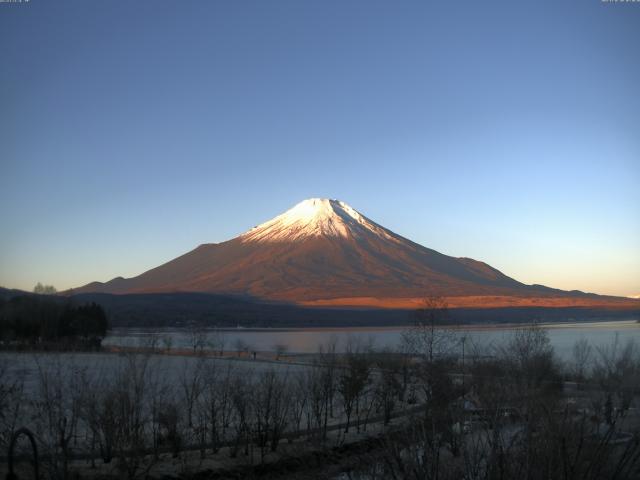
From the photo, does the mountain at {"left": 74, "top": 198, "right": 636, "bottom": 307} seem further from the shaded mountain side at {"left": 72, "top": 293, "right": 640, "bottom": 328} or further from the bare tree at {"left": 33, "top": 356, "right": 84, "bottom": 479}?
the bare tree at {"left": 33, "top": 356, "right": 84, "bottom": 479}

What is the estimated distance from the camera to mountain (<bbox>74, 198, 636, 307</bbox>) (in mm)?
121562

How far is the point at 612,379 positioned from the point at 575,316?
95.1 meters

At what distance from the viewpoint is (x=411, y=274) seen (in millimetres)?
134875

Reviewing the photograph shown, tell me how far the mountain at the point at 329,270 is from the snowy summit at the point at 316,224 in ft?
0.81


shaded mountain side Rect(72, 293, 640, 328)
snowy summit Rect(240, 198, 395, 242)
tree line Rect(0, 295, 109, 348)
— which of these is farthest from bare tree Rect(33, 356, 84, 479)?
snowy summit Rect(240, 198, 395, 242)

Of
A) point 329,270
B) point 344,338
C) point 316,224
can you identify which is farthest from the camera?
point 316,224

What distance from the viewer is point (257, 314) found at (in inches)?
3994

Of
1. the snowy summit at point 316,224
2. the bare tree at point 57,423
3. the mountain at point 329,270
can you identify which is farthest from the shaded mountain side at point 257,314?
the bare tree at point 57,423

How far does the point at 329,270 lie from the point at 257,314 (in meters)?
38.9

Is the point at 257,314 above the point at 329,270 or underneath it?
underneath

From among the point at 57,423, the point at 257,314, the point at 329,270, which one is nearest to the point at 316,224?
the point at 329,270

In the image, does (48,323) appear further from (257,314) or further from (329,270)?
(329,270)

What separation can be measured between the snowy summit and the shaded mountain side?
148ft

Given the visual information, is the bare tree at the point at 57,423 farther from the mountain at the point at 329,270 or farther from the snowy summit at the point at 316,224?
the snowy summit at the point at 316,224
